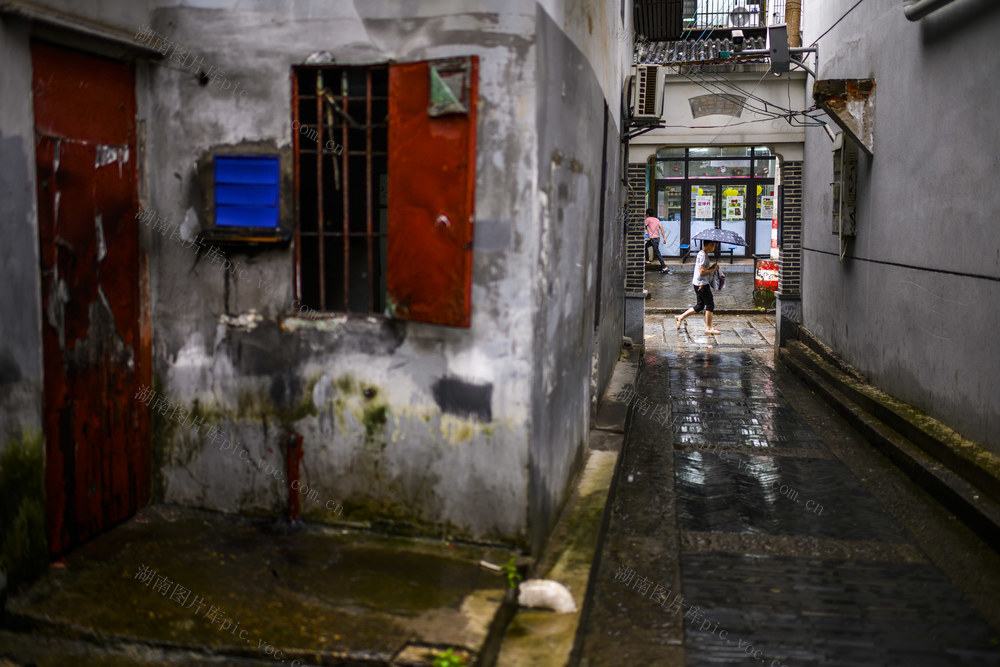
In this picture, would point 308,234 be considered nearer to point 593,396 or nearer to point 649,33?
point 593,396

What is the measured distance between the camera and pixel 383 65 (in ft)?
16.2

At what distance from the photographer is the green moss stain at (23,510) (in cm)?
418

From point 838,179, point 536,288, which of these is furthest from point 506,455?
point 838,179

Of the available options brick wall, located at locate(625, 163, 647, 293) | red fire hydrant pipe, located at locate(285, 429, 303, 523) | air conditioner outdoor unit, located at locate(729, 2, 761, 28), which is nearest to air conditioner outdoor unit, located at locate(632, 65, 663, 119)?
brick wall, located at locate(625, 163, 647, 293)

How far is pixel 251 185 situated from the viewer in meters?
5.09

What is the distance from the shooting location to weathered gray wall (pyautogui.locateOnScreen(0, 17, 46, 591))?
4.12 metres

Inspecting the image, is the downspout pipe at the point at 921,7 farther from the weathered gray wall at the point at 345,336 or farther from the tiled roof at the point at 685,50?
the tiled roof at the point at 685,50

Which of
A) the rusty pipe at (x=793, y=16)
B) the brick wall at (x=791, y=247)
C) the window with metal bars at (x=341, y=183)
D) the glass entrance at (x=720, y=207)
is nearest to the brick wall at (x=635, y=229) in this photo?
the brick wall at (x=791, y=247)

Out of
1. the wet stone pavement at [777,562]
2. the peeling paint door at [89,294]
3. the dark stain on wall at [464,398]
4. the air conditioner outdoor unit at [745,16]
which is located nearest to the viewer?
the peeling paint door at [89,294]

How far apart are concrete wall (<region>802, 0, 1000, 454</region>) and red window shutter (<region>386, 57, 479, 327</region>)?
4.64m

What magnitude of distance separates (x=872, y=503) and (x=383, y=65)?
17.1 feet

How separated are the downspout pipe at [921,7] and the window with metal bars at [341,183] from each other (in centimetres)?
553

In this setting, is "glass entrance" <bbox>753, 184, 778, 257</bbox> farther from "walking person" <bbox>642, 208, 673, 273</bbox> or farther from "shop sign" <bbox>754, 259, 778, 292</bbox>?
"shop sign" <bbox>754, 259, 778, 292</bbox>

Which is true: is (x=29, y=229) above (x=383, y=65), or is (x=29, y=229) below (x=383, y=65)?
below
